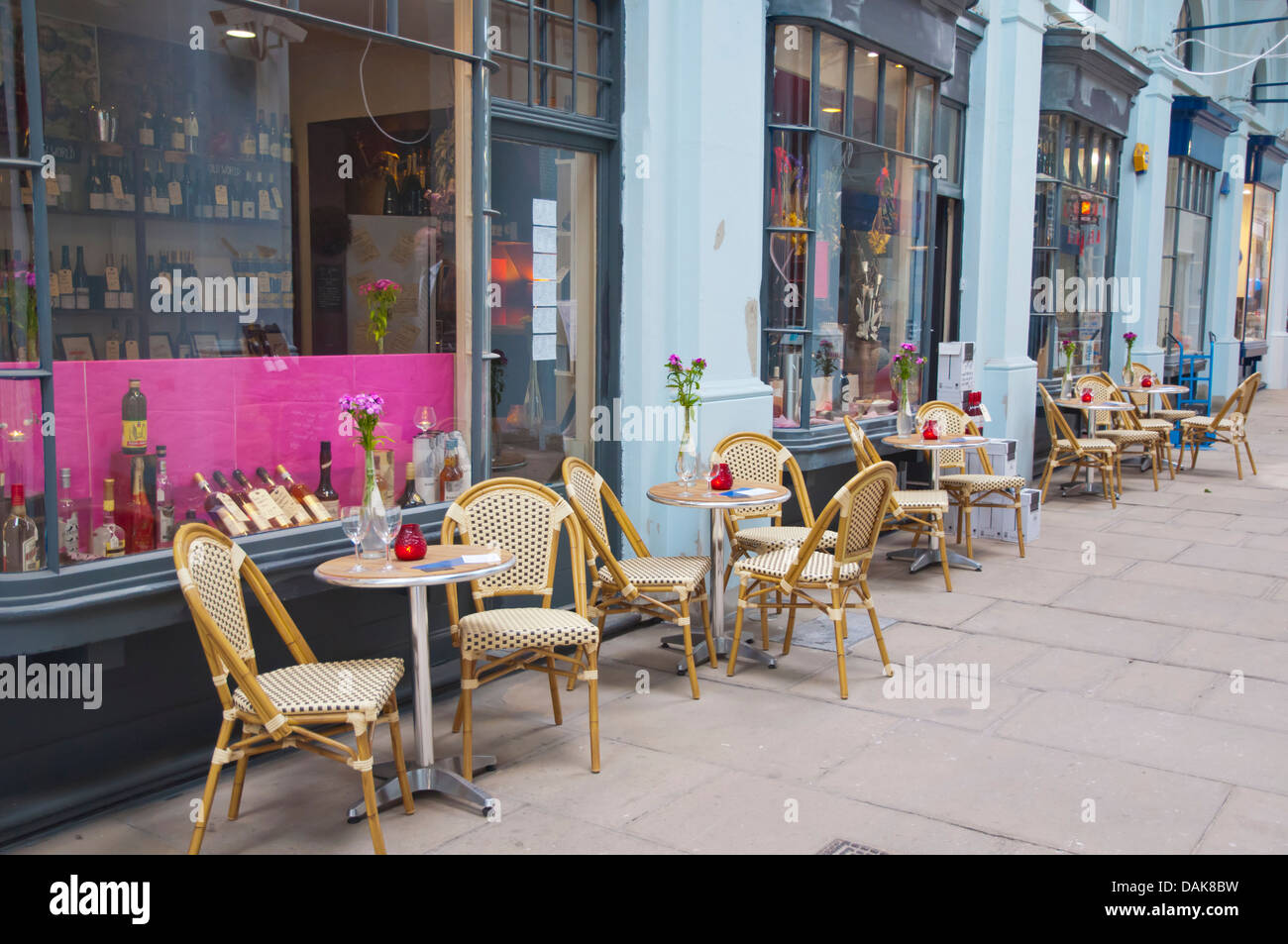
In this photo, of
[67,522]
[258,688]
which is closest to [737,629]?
[258,688]

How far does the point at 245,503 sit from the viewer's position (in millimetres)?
4516

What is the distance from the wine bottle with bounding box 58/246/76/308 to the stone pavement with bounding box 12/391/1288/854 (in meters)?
1.55

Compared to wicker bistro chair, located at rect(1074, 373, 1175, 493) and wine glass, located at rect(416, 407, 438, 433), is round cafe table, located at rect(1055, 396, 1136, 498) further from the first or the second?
wine glass, located at rect(416, 407, 438, 433)

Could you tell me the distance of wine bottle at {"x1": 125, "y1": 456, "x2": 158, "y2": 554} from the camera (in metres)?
4.10

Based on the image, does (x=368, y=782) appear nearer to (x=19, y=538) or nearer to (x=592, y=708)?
(x=592, y=708)

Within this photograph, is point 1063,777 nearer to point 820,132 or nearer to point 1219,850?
point 1219,850

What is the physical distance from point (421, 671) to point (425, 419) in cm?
154

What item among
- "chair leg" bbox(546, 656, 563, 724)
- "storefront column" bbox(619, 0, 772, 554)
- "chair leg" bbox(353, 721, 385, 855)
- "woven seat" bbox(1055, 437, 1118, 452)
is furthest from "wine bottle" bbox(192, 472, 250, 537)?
"woven seat" bbox(1055, 437, 1118, 452)

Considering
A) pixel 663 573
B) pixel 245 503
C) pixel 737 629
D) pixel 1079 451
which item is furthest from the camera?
pixel 1079 451

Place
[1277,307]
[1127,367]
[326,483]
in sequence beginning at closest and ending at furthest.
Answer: [326,483]
[1127,367]
[1277,307]

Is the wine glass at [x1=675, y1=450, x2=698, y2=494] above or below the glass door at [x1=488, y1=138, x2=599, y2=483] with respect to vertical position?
below

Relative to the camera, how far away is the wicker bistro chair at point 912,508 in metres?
7.30

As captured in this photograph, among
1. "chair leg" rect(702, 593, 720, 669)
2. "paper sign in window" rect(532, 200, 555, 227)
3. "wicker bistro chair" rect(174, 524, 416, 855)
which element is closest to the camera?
"wicker bistro chair" rect(174, 524, 416, 855)

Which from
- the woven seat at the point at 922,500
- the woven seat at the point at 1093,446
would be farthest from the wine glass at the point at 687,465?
the woven seat at the point at 1093,446
